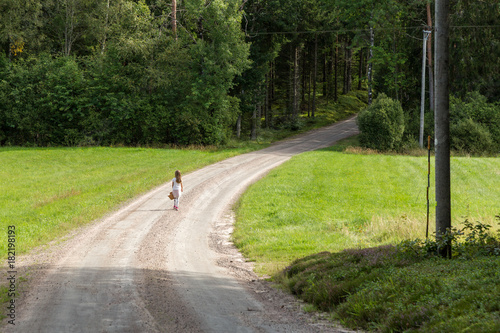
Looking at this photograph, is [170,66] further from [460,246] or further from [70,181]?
[460,246]

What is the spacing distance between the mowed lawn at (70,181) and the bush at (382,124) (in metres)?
12.3

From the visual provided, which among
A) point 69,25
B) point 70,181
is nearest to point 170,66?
point 69,25

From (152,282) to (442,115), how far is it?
25.3 feet

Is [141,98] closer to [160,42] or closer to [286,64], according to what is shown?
[160,42]

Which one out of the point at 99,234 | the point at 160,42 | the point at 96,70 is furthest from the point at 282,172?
the point at 96,70

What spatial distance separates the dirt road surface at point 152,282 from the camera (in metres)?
7.69

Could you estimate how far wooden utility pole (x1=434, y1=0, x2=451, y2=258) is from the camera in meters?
9.25

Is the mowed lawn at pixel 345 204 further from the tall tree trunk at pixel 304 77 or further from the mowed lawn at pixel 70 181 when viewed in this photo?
the tall tree trunk at pixel 304 77

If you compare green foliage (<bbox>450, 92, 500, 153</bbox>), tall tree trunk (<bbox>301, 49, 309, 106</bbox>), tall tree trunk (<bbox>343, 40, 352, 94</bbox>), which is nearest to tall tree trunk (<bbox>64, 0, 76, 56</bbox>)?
tall tree trunk (<bbox>301, 49, 309, 106</bbox>)

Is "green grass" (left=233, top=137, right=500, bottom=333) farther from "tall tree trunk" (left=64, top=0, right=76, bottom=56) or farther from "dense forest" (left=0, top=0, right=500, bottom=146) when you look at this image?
"tall tree trunk" (left=64, top=0, right=76, bottom=56)

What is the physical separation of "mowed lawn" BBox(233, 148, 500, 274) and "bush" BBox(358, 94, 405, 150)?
608 cm

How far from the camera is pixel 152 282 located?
33.6 ft

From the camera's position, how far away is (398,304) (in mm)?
6992

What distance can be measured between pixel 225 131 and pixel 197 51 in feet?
27.9
